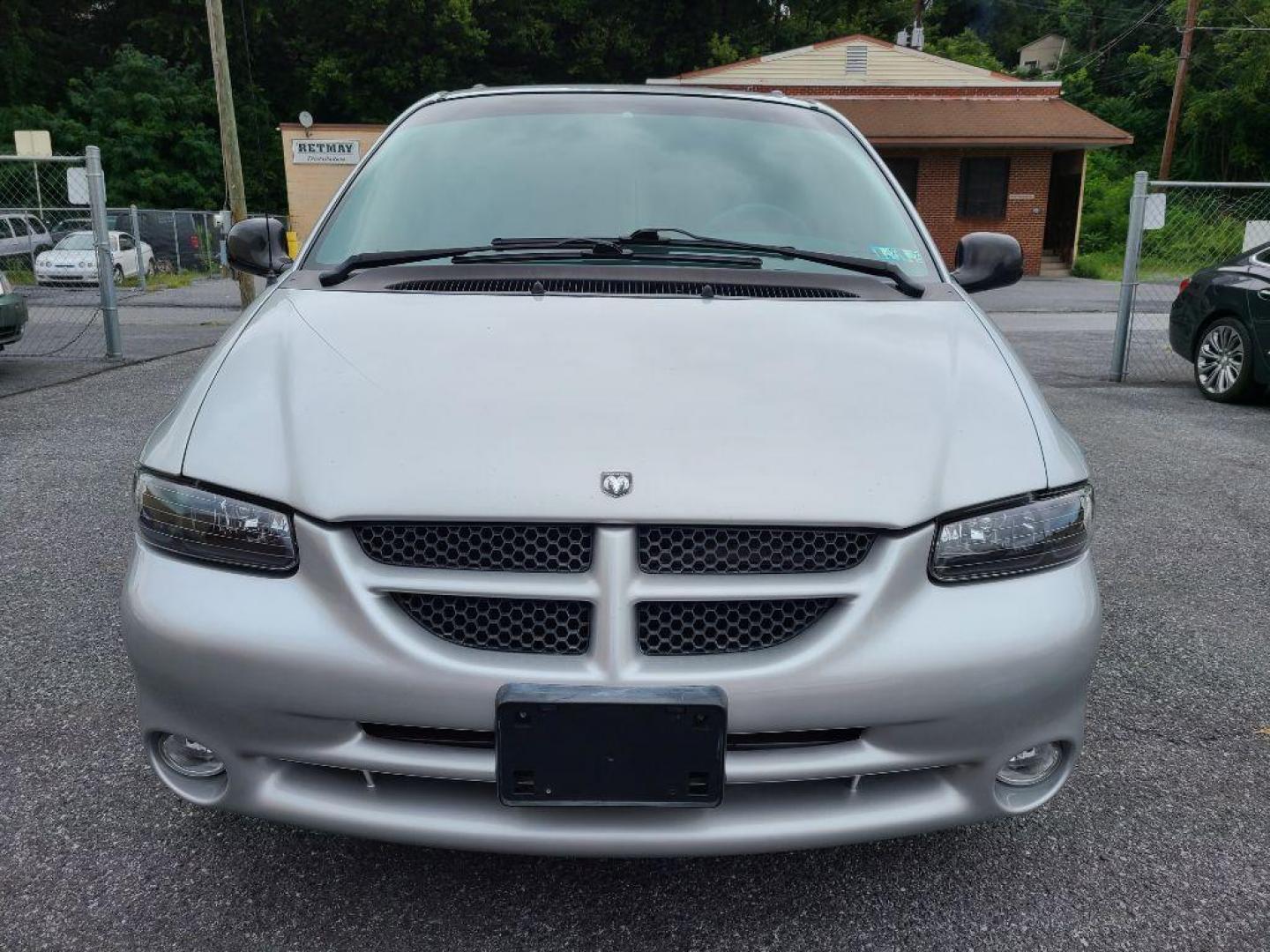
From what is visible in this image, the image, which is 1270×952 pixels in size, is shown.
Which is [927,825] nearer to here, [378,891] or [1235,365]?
[378,891]

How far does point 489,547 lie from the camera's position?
1681 millimetres

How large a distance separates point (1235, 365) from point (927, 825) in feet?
23.9

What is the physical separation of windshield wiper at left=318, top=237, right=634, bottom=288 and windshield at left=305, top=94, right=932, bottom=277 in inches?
2.8

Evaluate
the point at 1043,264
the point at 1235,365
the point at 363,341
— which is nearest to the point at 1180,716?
the point at 363,341

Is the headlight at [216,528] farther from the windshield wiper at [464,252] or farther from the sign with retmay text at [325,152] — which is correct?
the sign with retmay text at [325,152]

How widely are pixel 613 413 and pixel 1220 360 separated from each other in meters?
7.52

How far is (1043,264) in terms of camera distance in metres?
26.4

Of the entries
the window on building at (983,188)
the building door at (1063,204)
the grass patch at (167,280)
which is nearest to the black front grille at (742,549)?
the grass patch at (167,280)

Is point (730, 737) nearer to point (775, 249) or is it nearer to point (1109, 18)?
point (775, 249)

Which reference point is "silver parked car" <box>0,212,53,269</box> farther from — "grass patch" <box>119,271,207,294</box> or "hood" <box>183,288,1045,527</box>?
"hood" <box>183,288,1045,527</box>

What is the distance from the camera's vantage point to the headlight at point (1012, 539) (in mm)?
1732

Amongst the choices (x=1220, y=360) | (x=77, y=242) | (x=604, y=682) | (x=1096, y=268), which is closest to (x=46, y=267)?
(x=77, y=242)

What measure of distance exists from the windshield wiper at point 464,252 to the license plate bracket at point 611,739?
4.38 ft

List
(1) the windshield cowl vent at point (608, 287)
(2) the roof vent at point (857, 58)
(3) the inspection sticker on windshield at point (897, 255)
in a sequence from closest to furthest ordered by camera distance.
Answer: (1) the windshield cowl vent at point (608, 287), (3) the inspection sticker on windshield at point (897, 255), (2) the roof vent at point (857, 58)
